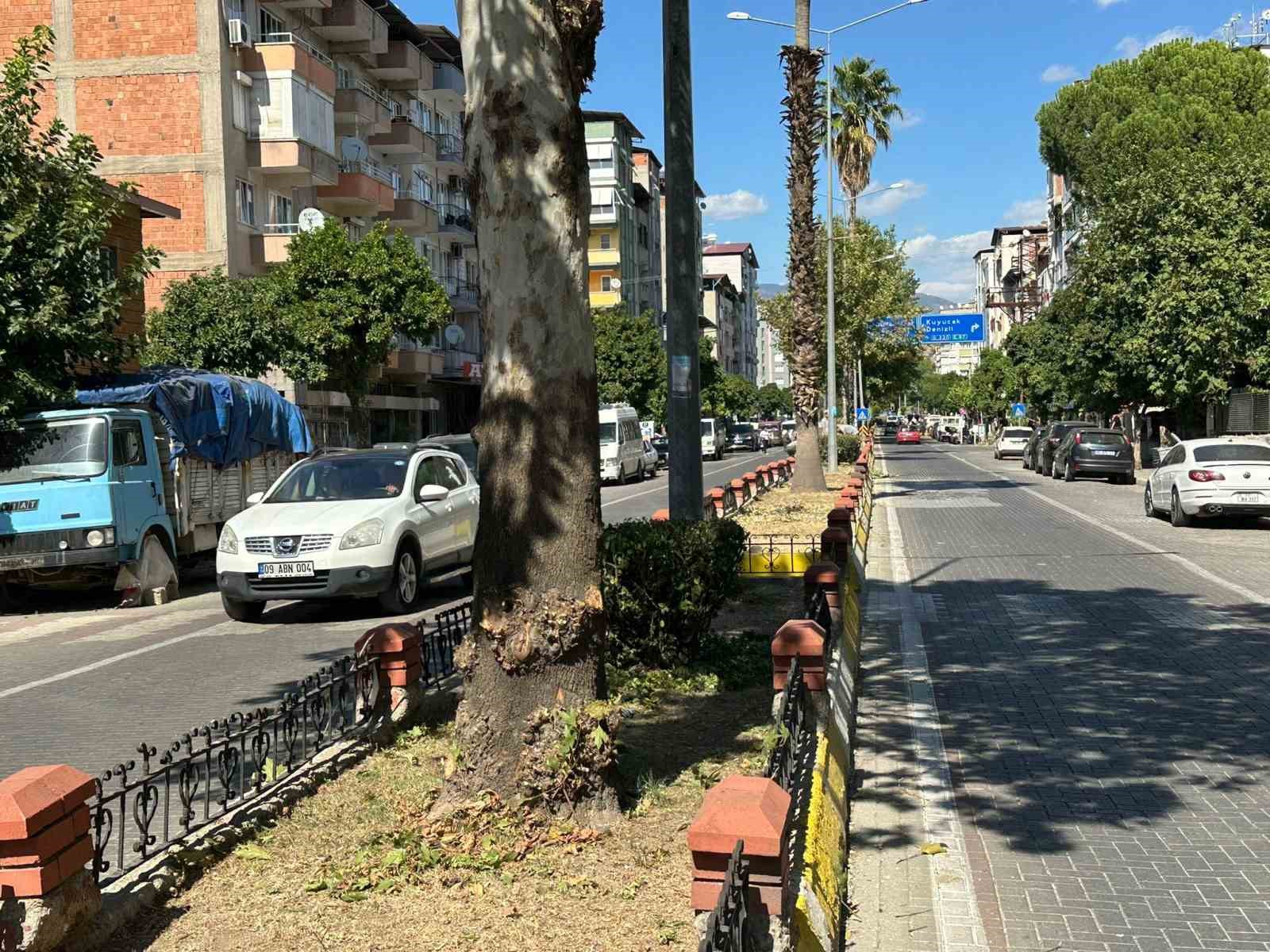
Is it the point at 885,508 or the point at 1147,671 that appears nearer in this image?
the point at 1147,671

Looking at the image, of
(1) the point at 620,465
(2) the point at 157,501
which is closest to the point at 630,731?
(2) the point at 157,501

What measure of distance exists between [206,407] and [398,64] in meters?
32.6

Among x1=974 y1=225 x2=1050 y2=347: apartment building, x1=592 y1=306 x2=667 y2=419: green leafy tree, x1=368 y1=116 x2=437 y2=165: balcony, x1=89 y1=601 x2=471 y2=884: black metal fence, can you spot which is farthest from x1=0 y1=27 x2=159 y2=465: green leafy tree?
x1=974 y1=225 x2=1050 y2=347: apartment building

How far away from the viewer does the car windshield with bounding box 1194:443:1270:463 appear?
21.6 meters

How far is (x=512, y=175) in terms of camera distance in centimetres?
552

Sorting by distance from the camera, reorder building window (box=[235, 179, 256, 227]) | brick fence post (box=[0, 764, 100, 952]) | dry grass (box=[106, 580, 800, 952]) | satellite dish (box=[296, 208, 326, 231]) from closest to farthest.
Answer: brick fence post (box=[0, 764, 100, 952]), dry grass (box=[106, 580, 800, 952]), building window (box=[235, 179, 256, 227]), satellite dish (box=[296, 208, 326, 231])

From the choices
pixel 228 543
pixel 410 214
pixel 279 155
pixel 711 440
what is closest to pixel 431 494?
pixel 228 543

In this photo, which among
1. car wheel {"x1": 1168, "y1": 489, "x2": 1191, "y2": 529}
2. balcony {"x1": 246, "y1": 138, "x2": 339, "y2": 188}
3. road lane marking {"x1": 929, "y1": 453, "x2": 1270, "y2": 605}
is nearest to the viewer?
road lane marking {"x1": 929, "y1": 453, "x2": 1270, "y2": 605}

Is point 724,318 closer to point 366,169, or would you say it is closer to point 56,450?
point 366,169

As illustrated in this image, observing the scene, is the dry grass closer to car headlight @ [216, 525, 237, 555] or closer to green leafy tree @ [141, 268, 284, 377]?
car headlight @ [216, 525, 237, 555]

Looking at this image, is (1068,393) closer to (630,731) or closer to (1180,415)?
(1180,415)

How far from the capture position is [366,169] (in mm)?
44781

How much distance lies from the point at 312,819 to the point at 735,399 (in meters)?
90.1

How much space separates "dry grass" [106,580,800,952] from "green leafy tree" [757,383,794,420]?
406 ft
